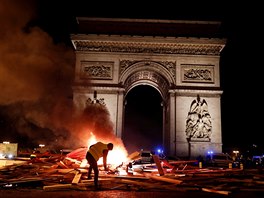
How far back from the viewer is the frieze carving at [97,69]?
2223cm

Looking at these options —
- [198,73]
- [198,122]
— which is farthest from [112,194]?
[198,73]

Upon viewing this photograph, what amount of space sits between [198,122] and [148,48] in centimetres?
630

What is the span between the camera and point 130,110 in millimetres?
40625

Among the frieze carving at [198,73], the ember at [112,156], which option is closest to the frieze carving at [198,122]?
the frieze carving at [198,73]

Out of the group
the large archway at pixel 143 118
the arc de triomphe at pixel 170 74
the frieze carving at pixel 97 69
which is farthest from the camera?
the large archway at pixel 143 118

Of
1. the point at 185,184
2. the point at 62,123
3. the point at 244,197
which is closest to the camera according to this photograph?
the point at 244,197

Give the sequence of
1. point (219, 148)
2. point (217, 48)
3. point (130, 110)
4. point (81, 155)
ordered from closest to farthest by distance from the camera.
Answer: point (81, 155)
point (219, 148)
point (217, 48)
point (130, 110)

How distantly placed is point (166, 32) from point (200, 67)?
12.0 ft

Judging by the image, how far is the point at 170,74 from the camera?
22.4m

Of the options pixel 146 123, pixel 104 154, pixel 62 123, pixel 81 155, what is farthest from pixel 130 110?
pixel 104 154

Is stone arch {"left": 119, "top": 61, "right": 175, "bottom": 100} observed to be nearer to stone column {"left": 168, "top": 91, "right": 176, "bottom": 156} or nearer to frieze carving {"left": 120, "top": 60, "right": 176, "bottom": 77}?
frieze carving {"left": 120, "top": 60, "right": 176, "bottom": 77}

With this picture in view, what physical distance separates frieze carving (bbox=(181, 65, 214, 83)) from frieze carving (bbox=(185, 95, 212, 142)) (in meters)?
1.43

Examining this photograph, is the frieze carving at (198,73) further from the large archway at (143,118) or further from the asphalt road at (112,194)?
the large archway at (143,118)

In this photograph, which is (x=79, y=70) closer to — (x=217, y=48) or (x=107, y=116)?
(x=107, y=116)
